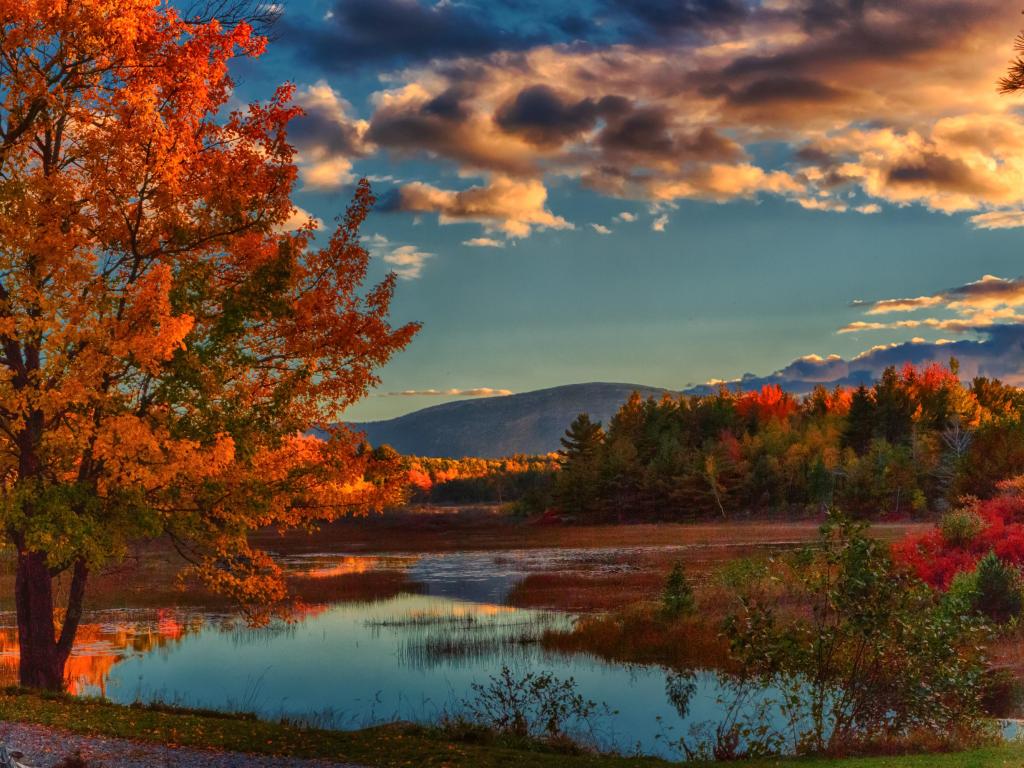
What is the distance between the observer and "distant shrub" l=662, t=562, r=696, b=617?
32406 millimetres

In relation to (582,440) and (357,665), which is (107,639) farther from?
(582,440)

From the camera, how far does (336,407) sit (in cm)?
1922

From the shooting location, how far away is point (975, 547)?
114 feet

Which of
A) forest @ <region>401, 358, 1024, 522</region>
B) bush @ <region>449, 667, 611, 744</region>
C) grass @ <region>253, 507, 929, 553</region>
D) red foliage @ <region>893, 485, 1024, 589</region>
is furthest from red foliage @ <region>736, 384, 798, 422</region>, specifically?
bush @ <region>449, 667, 611, 744</region>

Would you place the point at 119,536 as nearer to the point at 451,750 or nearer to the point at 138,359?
the point at 138,359

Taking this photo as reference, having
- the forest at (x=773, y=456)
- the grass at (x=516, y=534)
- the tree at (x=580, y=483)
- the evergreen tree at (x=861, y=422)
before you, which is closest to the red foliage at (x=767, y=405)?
the forest at (x=773, y=456)

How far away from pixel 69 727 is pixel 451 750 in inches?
240

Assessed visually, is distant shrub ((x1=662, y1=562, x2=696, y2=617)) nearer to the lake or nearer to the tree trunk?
the lake

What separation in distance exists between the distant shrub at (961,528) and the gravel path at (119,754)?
28706mm

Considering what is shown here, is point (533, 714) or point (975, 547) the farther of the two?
point (975, 547)

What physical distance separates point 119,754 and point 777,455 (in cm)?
12043

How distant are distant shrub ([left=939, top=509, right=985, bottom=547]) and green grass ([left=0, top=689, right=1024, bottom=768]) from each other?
21.5 meters

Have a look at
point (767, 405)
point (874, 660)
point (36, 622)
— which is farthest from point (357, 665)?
point (767, 405)

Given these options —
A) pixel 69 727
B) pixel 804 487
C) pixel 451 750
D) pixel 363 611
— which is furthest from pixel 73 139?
pixel 804 487
